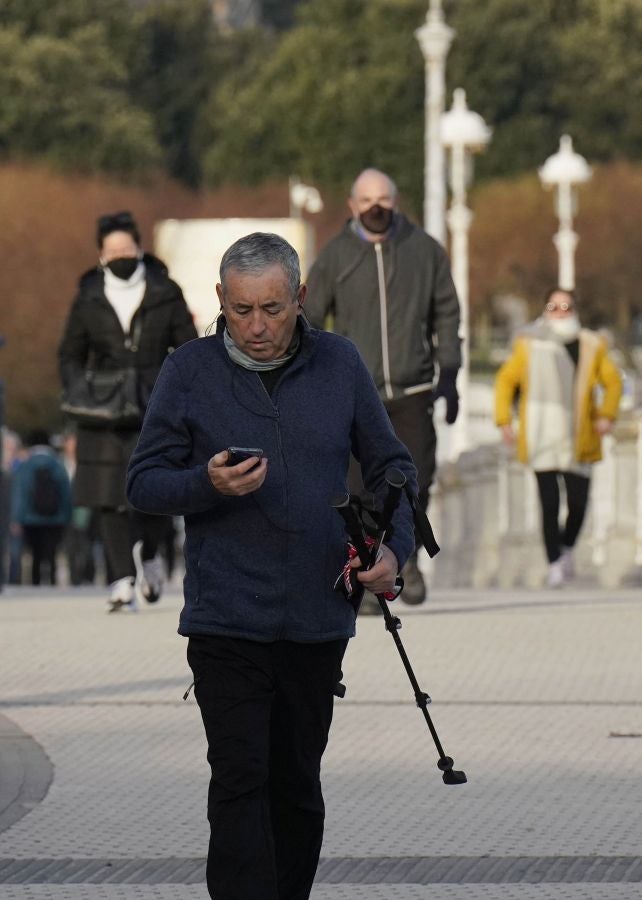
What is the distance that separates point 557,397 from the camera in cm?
1390

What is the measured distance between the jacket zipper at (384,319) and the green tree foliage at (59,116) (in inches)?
2851

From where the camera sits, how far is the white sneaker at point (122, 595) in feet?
36.6

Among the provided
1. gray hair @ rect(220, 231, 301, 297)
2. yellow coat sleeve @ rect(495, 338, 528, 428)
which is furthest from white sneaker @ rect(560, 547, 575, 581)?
gray hair @ rect(220, 231, 301, 297)

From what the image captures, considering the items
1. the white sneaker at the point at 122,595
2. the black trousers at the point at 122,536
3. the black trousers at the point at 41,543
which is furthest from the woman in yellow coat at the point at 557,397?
the black trousers at the point at 41,543

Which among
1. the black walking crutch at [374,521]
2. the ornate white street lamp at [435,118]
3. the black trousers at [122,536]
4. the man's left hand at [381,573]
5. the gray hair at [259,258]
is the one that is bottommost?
the black trousers at [122,536]

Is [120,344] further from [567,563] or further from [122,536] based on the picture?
[567,563]

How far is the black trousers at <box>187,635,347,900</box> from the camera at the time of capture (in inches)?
190

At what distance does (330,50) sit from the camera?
90438 millimetres

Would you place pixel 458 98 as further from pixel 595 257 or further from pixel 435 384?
pixel 595 257

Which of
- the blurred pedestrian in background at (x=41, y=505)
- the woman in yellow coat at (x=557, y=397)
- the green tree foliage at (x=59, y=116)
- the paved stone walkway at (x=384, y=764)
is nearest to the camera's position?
the paved stone walkway at (x=384, y=764)

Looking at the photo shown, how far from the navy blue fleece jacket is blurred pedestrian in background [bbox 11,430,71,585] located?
1731cm

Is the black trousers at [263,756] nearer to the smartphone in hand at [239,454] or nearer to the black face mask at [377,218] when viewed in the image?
the smartphone in hand at [239,454]

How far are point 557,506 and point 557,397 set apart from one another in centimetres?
58

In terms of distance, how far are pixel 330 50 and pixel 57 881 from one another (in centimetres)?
8584
